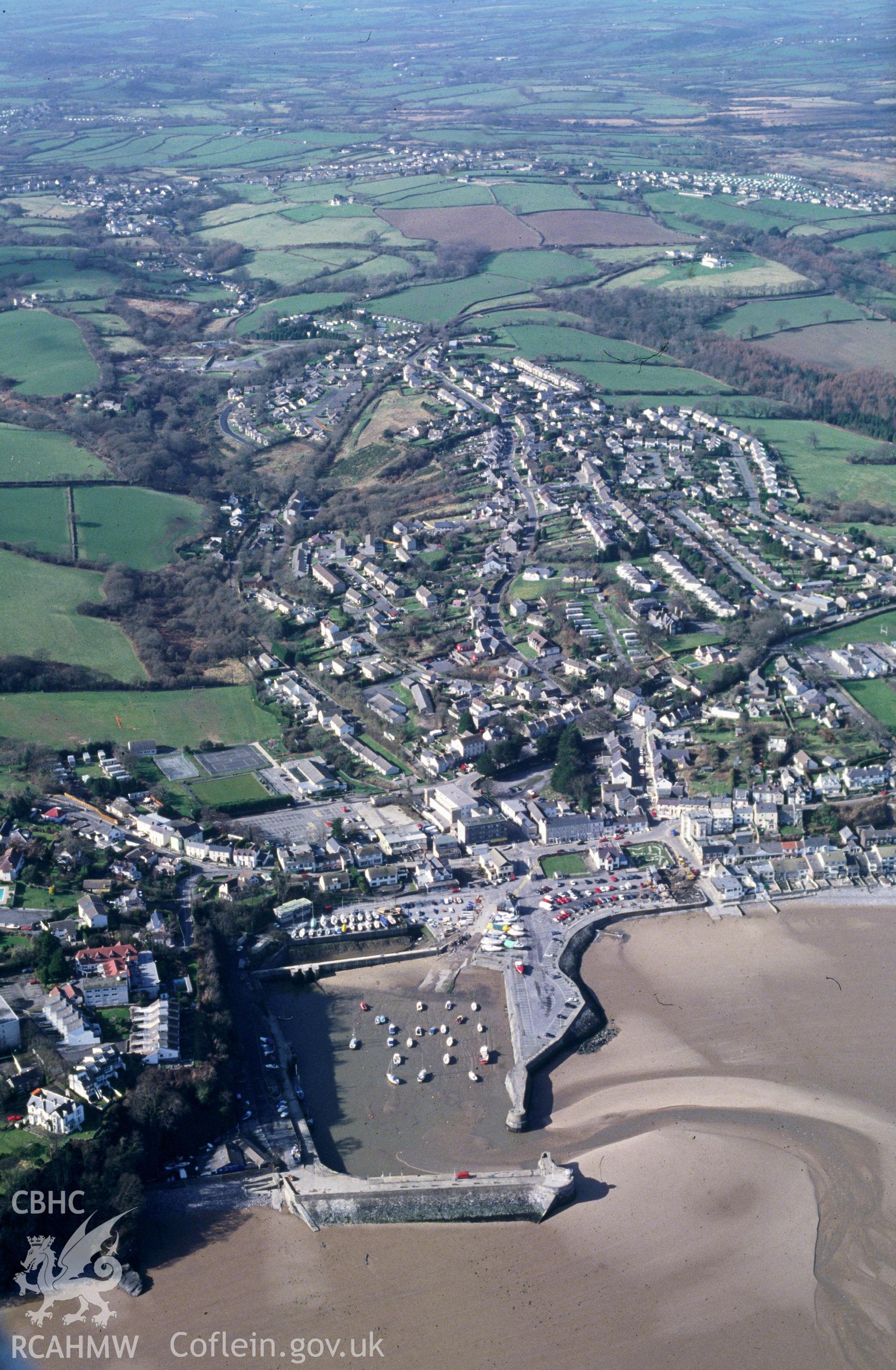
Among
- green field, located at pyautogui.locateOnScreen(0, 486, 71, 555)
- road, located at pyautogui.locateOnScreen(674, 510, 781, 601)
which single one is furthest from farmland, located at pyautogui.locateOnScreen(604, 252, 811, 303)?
green field, located at pyautogui.locateOnScreen(0, 486, 71, 555)

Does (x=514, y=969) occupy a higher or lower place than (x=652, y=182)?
lower

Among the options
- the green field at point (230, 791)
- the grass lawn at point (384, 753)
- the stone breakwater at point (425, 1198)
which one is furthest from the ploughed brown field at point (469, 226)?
the stone breakwater at point (425, 1198)

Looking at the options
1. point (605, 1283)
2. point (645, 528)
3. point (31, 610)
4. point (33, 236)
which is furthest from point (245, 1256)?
point (33, 236)

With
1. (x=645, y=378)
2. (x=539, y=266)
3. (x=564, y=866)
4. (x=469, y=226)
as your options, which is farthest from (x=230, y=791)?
(x=469, y=226)

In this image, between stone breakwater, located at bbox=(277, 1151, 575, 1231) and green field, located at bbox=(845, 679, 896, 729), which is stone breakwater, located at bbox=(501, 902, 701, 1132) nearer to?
stone breakwater, located at bbox=(277, 1151, 575, 1231)

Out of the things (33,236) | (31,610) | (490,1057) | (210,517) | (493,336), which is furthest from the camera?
(33,236)

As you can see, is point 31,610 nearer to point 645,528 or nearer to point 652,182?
point 645,528

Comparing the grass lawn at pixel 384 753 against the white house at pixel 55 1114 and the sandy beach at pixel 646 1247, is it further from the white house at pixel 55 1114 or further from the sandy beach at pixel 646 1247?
the white house at pixel 55 1114

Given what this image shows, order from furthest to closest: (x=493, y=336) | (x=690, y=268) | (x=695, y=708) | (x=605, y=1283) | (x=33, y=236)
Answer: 1. (x=33, y=236)
2. (x=690, y=268)
3. (x=493, y=336)
4. (x=695, y=708)
5. (x=605, y=1283)
